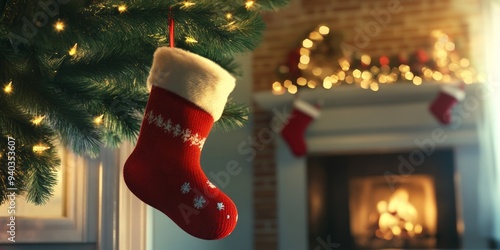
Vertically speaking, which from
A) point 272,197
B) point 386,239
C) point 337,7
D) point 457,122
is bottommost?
point 386,239

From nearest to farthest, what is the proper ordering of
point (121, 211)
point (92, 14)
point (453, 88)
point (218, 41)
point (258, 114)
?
1. point (92, 14)
2. point (218, 41)
3. point (121, 211)
4. point (453, 88)
5. point (258, 114)

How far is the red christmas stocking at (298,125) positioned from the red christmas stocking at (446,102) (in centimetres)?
68

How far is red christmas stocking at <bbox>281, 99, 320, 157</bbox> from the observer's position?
3.87 metres

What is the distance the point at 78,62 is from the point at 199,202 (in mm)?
361

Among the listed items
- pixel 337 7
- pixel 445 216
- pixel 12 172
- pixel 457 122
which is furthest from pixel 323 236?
pixel 12 172

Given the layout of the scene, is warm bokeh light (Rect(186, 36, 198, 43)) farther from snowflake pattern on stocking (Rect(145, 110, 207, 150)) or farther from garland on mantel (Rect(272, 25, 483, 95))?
garland on mantel (Rect(272, 25, 483, 95))

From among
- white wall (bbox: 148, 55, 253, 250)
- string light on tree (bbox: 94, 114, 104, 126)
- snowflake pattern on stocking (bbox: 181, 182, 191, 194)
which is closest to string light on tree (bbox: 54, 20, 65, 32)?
string light on tree (bbox: 94, 114, 104, 126)

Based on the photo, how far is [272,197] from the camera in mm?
4145

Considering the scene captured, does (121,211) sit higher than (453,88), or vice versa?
(453,88)

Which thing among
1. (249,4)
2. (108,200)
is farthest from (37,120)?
(108,200)

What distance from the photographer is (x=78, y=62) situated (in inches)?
40.2

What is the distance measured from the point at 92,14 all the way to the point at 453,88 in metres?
3.00

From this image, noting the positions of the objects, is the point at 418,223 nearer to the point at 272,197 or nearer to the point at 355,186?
the point at 355,186

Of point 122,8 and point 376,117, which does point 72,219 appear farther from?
point 376,117
